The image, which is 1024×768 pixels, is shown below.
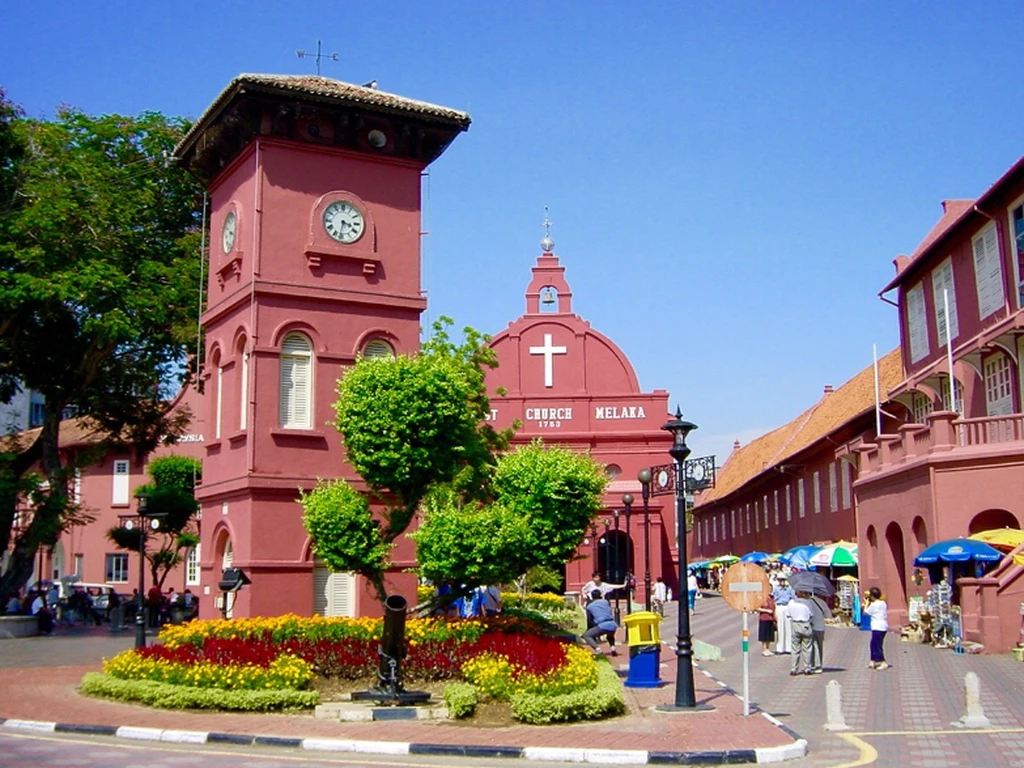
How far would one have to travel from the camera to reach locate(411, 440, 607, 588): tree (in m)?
16.5

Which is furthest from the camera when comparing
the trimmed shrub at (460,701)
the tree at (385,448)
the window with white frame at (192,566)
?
the window with white frame at (192,566)

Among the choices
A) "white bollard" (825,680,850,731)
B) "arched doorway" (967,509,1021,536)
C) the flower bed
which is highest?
"arched doorway" (967,509,1021,536)

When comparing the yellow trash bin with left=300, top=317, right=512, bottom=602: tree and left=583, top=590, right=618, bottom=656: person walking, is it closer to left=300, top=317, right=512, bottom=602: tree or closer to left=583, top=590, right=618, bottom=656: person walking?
left=583, top=590, right=618, bottom=656: person walking

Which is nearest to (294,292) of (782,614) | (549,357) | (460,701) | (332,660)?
(332,660)

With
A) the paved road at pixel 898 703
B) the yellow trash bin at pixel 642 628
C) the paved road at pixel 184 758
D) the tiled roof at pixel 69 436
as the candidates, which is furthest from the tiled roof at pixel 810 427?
the tiled roof at pixel 69 436

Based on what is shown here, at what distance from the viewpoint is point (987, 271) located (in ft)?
93.0

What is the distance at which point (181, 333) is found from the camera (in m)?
28.1

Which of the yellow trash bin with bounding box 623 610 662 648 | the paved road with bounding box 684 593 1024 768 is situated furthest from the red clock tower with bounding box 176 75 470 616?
the paved road with bounding box 684 593 1024 768

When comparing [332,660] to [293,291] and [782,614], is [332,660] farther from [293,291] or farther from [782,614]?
[782,614]

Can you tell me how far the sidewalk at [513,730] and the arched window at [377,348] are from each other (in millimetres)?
8375

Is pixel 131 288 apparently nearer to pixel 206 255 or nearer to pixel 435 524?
pixel 206 255

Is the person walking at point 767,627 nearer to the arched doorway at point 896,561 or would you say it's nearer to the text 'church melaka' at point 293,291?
the arched doorway at point 896,561

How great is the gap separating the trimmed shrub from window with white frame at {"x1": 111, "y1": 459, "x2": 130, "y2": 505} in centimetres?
4254

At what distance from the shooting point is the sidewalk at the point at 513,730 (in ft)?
37.2
